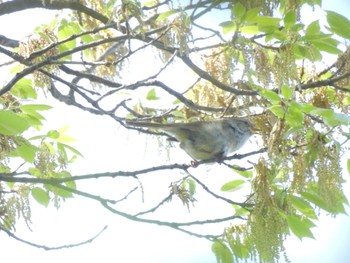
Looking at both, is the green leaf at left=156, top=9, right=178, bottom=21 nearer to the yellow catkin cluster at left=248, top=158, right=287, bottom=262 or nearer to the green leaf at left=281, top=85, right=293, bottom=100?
the green leaf at left=281, top=85, right=293, bottom=100

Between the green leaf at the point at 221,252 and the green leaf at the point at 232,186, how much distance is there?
303 mm

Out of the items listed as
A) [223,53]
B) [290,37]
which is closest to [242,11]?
[290,37]

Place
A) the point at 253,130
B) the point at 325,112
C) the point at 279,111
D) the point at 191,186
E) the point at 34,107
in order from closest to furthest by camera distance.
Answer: the point at 325,112 < the point at 279,111 < the point at 34,107 < the point at 191,186 < the point at 253,130

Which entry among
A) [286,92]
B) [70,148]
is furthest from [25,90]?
[286,92]

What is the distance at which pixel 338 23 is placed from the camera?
2.66 metres

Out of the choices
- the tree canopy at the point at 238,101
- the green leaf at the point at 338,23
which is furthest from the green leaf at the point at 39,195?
the green leaf at the point at 338,23

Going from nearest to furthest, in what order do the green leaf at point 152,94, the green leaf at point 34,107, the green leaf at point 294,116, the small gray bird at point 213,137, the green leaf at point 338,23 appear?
the green leaf at point 294,116 → the green leaf at point 338,23 → the green leaf at point 34,107 → the green leaf at point 152,94 → the small gray bird at point 213,137

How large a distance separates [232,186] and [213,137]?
38.3 inches

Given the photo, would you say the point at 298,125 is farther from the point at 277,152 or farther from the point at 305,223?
the point at 305,223

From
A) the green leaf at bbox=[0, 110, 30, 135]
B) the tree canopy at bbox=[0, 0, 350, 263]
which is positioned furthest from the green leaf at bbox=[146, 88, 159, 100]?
the green leaf at bbox=[0, 110, 30, 135]

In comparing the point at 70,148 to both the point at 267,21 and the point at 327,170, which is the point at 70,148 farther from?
the point at 327,170

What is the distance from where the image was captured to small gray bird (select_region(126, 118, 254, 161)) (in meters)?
4.00

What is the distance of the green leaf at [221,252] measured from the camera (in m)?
2.93

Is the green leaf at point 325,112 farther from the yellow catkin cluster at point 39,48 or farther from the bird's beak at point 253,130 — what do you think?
the bird's beak at point 253,130
